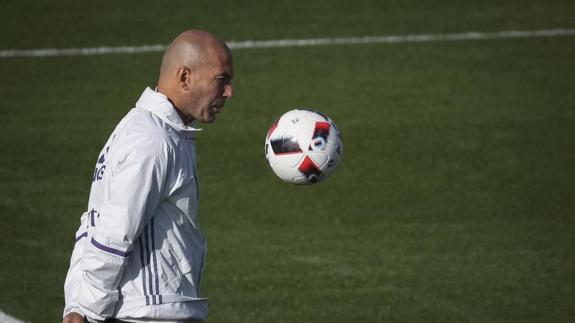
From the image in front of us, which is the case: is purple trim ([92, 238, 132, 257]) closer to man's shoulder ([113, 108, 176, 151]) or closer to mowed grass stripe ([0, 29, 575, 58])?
man's shoulder ([113, 108, 176, 151])

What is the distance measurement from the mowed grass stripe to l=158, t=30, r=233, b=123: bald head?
30.2 ft

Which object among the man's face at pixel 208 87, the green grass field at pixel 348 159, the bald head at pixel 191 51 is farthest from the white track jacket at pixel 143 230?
the green grass field at pixel 348 159

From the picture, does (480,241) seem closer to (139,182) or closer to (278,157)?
(278,157)

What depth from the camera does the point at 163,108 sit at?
17.3 ft

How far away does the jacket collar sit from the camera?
5258 mm

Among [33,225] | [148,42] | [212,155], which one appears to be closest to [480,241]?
[212,155]

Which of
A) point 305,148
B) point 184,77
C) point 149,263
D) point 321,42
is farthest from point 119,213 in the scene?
point 321,42

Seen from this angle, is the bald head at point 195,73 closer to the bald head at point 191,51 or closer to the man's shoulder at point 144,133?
the bald head at point 191,51

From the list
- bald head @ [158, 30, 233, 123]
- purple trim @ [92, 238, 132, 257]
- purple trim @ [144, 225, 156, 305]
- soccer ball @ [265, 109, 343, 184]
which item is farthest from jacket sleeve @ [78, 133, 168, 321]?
soccer ball @ [265, 109, 343, 184]

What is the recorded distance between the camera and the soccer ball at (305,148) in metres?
6.53

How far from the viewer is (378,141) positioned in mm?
12102

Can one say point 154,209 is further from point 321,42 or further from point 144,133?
point 321,42

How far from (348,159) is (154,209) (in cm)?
690

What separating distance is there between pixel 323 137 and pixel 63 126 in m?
6.56
